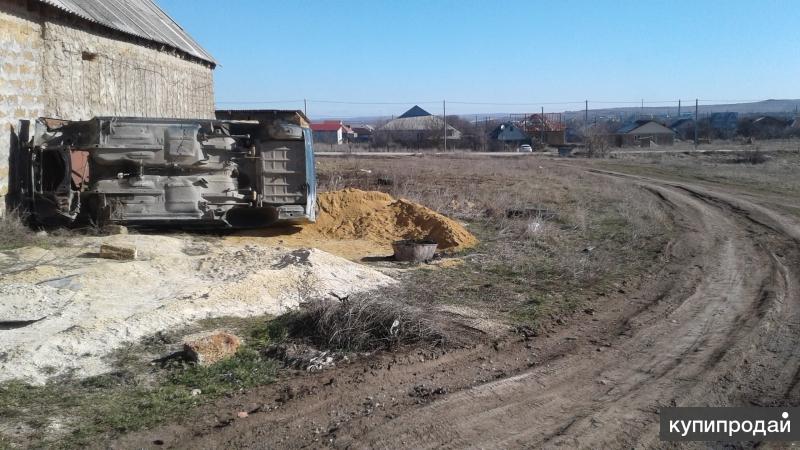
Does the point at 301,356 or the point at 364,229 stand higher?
A: the point at 364,229

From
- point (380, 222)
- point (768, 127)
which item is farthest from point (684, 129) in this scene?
point (380, 222)

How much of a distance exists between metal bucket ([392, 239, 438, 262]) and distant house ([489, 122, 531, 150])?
6244cm

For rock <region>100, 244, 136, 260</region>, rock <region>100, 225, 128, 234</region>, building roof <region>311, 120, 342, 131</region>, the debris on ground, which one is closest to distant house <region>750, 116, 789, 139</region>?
building roof <region>311, 120, 342, 131</region>

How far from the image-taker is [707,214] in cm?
2105

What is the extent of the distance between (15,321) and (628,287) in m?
8.16

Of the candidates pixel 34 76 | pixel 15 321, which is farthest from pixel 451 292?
pixel 34 76

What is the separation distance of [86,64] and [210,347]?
30.8 feet

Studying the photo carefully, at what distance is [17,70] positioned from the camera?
40.5 feet

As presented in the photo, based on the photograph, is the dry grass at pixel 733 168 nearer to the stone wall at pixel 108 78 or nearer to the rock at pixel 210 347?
the stone wall at pixel 108 78

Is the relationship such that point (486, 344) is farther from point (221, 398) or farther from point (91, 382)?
point (91, 382)

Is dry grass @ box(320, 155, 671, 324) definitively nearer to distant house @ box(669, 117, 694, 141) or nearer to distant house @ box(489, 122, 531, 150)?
distant house @ box(489, 122, 531, 150)

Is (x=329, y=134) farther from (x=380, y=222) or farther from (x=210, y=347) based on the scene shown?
(x=210, y=347)

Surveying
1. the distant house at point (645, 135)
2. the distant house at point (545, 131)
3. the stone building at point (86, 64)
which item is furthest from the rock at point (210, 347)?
the distant house at point (645, 135)

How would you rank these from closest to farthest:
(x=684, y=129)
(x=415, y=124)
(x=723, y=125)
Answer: (x=415, y=124), (x=684, y=129), (x=723, y=125)
